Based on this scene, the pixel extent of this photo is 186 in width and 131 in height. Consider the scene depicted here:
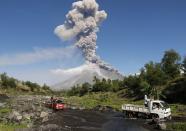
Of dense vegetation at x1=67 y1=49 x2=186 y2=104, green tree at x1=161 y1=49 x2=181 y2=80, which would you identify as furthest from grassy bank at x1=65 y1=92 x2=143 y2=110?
green tree at x1=161 y1=49 x2=181 y2=80

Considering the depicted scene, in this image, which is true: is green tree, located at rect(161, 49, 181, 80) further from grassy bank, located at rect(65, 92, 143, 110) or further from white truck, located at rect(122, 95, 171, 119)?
white truck, located at rect(122, 95, 171, 119)

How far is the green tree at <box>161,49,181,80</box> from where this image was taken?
17025cm

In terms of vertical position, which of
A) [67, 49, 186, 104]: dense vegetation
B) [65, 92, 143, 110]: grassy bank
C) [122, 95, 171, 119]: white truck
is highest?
[67, 49, 186, 104]: dense vegetation

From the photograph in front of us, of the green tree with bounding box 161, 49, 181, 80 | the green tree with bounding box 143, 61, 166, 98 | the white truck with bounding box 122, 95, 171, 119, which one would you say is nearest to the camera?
the white truck with bounding box 122, 95, 171, 119

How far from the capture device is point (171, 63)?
175750mm

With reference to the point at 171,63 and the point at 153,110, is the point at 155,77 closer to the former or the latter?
the point at 171,63

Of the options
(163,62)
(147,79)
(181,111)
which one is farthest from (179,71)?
(181,111)

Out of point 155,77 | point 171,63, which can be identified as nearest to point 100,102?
point 155,77

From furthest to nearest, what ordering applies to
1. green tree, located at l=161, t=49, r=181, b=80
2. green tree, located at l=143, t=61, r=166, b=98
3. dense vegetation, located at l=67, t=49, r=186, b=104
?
green tree, located at l=161, t=49, r=181, b=80
green tree, located at l=143, t=61, r=166, b=98
dense vegetation, located at l=67, t=49, r=186, b=104

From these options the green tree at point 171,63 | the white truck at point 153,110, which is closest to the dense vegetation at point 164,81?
the green tree at point 171,63

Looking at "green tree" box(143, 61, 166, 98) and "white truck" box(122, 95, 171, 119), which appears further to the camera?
"green tree" box(143, 61, 166, 98)

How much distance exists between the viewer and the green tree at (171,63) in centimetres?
17025

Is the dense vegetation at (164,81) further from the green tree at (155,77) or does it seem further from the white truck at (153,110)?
the white truck at (153,110)

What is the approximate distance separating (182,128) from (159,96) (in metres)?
74.0
